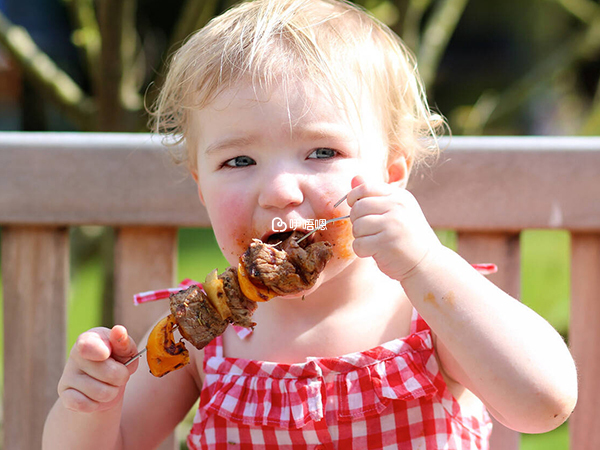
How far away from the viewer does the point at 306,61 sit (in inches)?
54.9

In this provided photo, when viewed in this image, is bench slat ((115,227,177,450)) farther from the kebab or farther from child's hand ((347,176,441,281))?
child's hand ((347,176,441,281))

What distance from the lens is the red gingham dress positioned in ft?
4.78

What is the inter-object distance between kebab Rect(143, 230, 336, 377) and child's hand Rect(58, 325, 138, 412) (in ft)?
0.22

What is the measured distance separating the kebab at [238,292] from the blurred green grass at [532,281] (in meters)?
1.72

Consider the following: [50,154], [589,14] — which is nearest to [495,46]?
[589,14]

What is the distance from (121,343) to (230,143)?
0.49m

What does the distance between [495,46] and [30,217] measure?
5963mm

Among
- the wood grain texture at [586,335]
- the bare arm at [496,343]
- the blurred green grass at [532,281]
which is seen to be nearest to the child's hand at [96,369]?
the bare arm at [496,343]

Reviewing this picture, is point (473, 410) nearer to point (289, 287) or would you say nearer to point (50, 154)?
point (289, 287)

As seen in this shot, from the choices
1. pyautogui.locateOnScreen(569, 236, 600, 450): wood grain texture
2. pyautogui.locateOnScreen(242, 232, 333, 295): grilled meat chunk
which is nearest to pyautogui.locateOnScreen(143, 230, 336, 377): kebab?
pyautogui.locateOnScreen(242, 232, 333, 295): grilled meat chunk

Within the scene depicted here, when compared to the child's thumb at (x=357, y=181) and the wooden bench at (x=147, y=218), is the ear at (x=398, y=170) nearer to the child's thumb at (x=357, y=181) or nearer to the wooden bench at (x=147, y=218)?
Answer: the wooden bench at (x=147, y=218)

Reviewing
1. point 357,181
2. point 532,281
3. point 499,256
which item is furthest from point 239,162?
point 532,281

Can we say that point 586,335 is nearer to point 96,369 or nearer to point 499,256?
point 499,256

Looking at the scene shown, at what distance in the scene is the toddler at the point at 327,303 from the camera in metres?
1.27
